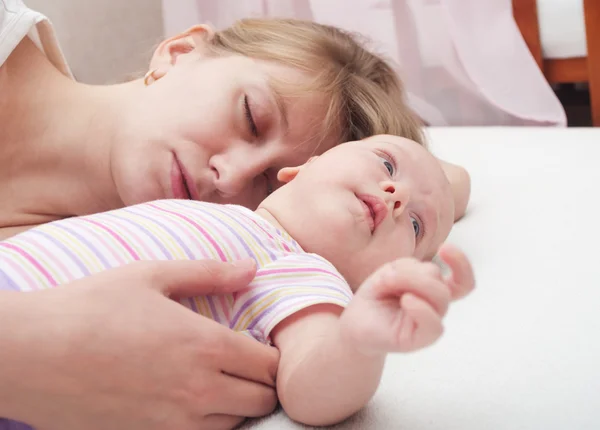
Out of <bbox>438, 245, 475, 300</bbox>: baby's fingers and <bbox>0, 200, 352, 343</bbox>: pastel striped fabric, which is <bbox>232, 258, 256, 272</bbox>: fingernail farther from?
<bbox>438, 245, 475, 300</bbox>: baby's fingers

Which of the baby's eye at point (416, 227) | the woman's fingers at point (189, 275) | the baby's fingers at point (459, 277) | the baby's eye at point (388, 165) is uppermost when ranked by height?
the baby's fingers at point (459, 277)

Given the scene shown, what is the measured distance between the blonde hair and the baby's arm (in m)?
0.52

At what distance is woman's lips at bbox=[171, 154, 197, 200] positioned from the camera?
1003 millimetres

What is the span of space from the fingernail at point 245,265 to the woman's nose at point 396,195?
0.21 meters

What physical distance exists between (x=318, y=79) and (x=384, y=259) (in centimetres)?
40

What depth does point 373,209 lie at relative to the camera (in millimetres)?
804

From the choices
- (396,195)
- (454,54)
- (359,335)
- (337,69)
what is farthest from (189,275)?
(454,54)

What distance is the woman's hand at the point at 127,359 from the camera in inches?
20.1

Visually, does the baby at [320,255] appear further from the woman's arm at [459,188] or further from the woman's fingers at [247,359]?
the woman's arm at [459,188]

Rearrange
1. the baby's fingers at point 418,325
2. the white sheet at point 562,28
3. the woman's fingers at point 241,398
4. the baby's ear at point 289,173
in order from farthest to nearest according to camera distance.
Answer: the white sheet at point 562,28 < the baby's ear at point 289,173 < the woman's fingers at point 241,398 < the baby's fingers at point 418,325

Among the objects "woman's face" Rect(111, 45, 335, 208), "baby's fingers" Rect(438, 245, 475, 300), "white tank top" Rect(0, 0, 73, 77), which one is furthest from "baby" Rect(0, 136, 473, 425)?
"white tank top" Rect(0, 0, 73, 77)

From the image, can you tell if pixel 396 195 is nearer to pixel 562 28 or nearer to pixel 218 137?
pixel 218 137

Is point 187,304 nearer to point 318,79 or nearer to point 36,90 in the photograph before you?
point 318,79

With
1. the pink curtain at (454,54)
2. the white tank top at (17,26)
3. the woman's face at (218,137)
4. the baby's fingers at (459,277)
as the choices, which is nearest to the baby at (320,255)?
the baby's fingers at (459,277)
